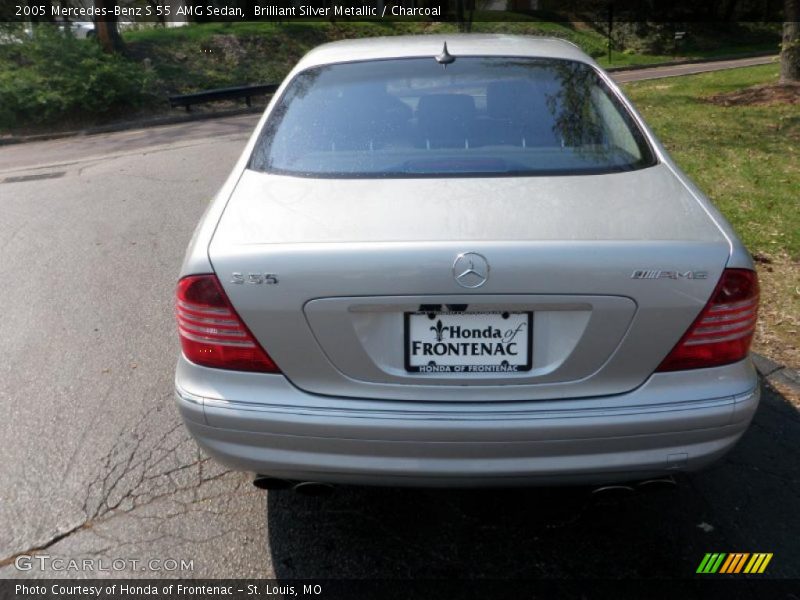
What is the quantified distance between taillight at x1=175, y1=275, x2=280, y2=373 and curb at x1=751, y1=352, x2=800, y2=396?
2.83 meters

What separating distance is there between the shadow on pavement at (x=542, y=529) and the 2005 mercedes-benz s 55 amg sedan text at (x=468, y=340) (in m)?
0.52

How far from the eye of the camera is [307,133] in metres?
3.24

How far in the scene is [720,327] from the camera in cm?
239

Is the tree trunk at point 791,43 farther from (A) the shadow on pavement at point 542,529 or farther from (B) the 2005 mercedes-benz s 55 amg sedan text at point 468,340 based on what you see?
(B) the 2005 mercedes-benz s 55 amg sedan text at point 468,340

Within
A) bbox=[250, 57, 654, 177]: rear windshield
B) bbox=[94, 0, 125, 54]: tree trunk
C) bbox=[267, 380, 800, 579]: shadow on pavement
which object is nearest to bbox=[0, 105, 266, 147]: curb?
bbox=[94, 0, 125, 54]: tree trunk

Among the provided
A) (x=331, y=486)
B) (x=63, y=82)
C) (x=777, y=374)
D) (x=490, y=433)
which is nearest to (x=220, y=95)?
(x=63, y=82)

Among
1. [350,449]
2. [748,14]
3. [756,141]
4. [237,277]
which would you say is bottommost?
[748,14]

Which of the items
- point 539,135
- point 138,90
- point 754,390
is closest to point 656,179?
point 539,135

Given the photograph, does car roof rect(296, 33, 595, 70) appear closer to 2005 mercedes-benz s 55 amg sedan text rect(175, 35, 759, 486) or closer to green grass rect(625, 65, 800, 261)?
2005 mercedes-benz s 55 amg sedan text rect(175, 35, 759, 486)

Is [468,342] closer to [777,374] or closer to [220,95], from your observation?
[777,374]

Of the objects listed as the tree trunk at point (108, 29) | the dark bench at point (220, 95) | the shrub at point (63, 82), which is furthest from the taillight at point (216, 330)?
the tree trunk at point (108, 29)

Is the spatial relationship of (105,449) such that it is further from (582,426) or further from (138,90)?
(138,90)

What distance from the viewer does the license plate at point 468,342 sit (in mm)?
2322

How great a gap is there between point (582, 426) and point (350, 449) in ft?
2.32
